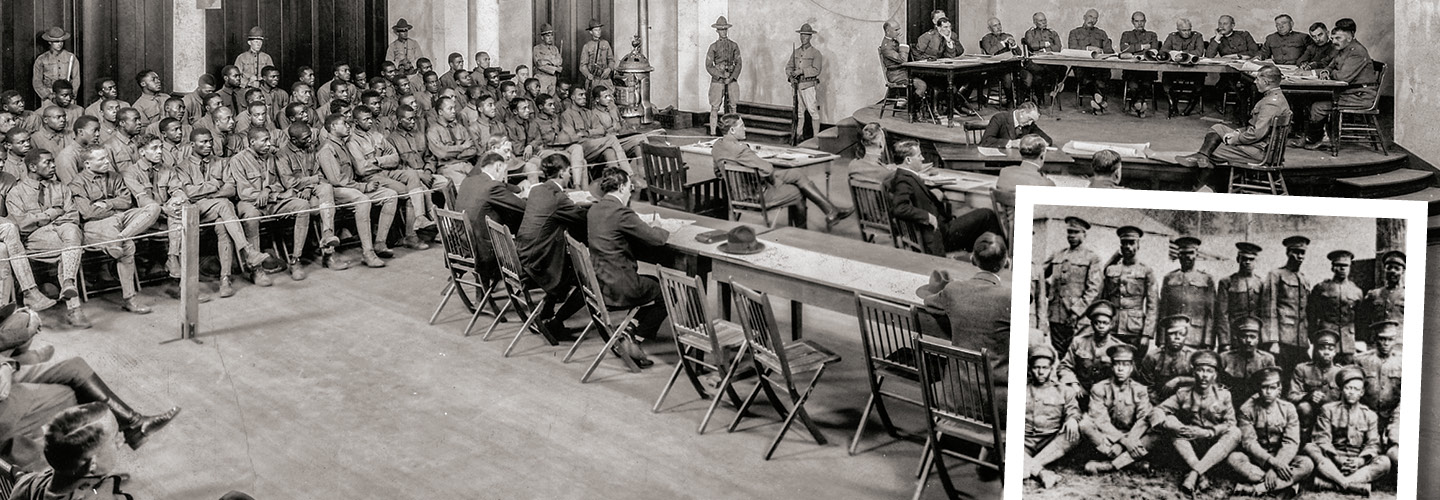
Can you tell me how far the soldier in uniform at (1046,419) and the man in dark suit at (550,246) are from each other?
3.59 meters

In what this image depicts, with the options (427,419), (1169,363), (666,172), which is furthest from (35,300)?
(1169,363)

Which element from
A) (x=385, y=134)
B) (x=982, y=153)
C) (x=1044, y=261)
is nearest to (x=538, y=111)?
(x=385, y=134)

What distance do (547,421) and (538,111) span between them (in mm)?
4837

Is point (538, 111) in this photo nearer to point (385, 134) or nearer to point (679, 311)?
point (385, 134)

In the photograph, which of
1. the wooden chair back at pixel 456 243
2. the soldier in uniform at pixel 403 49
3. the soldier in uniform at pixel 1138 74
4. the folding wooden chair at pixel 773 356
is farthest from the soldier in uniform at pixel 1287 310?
the soldier in uniform at pixel 403 49

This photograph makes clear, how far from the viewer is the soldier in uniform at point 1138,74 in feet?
33.6

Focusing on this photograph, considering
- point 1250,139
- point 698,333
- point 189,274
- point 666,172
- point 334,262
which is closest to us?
point 698,333

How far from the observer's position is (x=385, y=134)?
8.41m

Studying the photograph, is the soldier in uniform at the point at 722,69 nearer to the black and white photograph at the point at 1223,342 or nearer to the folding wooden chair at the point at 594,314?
the folding wooden chair at the point at 594,314

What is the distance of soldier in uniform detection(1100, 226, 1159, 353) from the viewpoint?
2.39 m

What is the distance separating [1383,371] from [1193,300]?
0.38 meters

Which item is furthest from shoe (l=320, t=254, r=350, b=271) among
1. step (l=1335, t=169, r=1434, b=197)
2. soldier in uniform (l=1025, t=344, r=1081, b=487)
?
soldier in uniform (l=1025, t=344, r=1081, b=487)

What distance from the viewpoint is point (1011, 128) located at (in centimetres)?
736

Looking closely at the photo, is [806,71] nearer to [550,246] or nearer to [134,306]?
[550,246]
